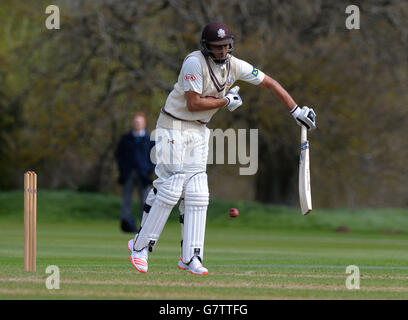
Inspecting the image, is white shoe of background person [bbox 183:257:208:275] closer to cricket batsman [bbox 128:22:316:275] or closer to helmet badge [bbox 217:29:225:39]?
cricket batsman [bbox 128:22:316:275]

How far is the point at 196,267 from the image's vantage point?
8.40m

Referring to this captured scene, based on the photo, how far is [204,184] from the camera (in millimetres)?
8602

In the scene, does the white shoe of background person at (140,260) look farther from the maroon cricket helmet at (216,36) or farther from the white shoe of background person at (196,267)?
the maroon cricket helmet at (216,36)

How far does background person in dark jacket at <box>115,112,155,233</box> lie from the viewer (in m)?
16.7

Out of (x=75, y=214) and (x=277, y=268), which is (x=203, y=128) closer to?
(x=277, y=268)

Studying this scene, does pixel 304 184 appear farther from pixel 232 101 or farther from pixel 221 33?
pixel 221 33

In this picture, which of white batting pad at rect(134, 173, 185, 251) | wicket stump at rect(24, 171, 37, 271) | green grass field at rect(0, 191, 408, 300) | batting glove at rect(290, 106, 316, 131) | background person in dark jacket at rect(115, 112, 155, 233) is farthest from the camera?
background person in dark jacket at rect(115, 112, 155, 233)

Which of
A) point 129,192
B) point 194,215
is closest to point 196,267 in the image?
point 194,215

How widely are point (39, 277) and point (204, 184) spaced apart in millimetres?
1905

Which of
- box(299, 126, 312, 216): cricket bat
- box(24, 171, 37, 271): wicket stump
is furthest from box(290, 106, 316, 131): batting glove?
box(24, 171, 37, 271): wicket stump

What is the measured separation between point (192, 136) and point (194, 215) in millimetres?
766
